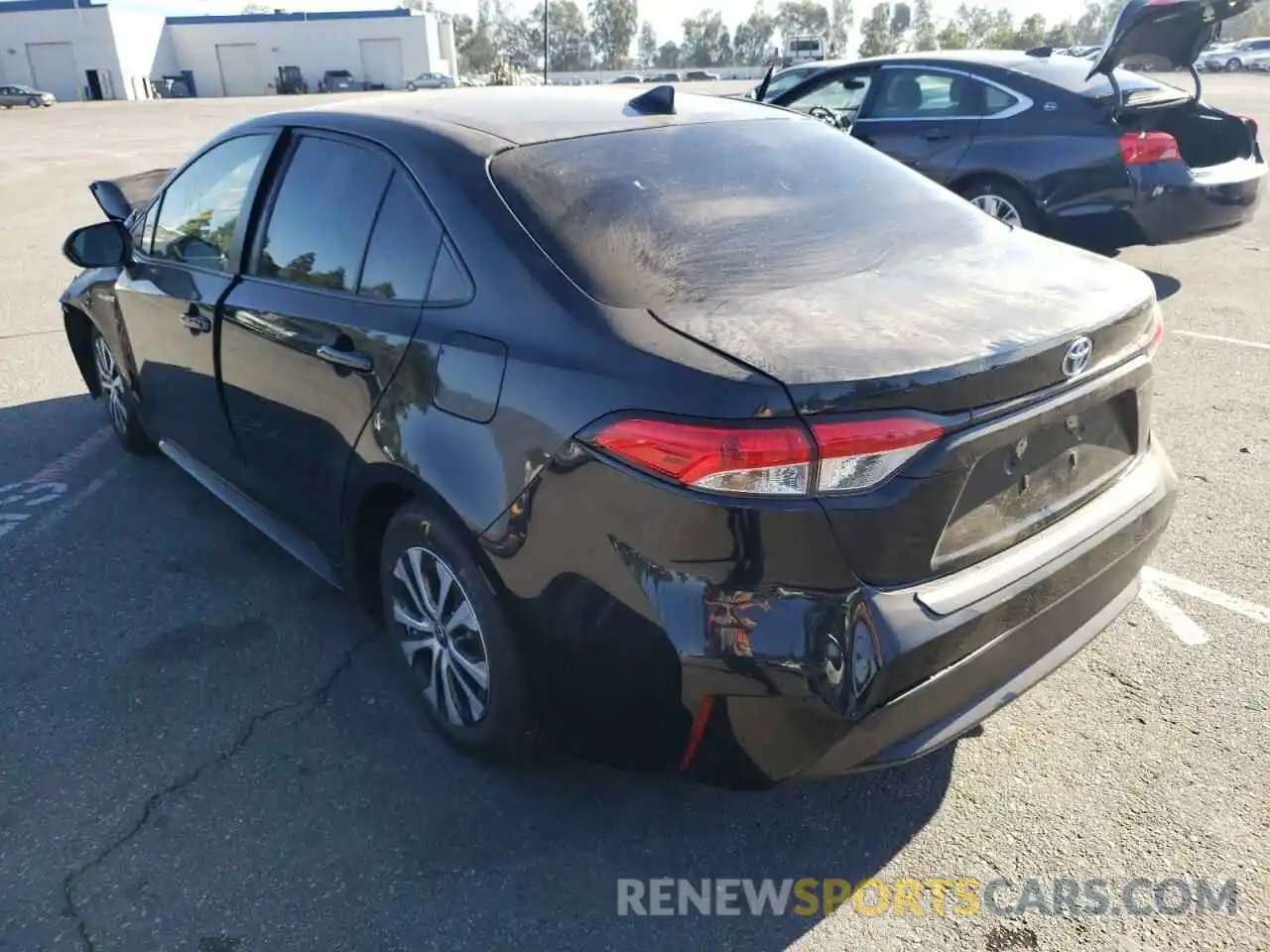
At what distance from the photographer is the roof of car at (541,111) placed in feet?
9.27

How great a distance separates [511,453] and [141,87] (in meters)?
80.5

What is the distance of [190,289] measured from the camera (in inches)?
143

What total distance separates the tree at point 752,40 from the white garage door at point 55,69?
81436 millimetres

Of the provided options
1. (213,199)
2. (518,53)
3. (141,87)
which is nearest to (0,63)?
(141,87)

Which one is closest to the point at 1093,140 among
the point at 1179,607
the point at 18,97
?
the point at 1179,607

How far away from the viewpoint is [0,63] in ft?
218

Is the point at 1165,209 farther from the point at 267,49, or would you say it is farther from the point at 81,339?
the point at 267,49

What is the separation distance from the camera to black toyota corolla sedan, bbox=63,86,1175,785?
1.94 metres

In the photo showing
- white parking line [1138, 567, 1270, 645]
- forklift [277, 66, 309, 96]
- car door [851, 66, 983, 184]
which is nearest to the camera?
white parking line [1138, 567, 1270, 645]

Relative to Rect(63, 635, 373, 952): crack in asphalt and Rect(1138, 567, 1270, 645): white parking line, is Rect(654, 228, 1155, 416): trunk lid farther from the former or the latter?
Rect(63, 635, 373, 952): crack in asphalt

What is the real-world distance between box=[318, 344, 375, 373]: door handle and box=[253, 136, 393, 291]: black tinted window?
19 cm

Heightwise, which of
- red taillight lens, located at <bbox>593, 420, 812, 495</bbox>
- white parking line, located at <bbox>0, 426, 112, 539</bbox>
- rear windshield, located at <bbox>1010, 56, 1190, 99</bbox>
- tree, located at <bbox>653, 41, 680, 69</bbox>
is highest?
rear windshield, located at <bbox>1010, 56, 1190, 99</bbox>

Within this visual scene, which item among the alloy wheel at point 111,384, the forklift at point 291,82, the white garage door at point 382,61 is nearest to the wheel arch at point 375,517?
the alloy wheel at point 111,384

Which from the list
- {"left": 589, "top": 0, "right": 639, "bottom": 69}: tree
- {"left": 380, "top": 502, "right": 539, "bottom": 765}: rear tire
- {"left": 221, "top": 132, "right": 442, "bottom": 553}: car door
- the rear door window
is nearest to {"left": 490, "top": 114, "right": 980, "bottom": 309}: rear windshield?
{"left": 221, "top": 132, "right": 442, "bottom": 553}: car door
